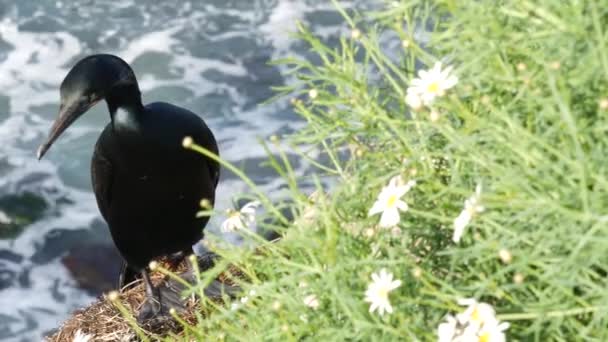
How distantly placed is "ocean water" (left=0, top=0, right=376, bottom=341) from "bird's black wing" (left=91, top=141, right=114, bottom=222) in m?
2.11

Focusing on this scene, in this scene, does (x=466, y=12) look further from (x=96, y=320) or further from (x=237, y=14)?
(x=237, y=14)

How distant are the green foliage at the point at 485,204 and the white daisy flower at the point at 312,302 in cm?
1

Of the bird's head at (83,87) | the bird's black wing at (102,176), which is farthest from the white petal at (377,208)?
the bird's black wing at (102,176)

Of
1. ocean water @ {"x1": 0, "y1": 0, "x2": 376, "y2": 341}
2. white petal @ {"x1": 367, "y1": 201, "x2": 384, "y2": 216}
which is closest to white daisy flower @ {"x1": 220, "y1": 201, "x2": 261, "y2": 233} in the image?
white petal @ {"x1": 367, "y1": 201, "x2": 384, "y2": 216}

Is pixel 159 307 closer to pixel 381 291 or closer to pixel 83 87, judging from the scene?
pixel 83 87

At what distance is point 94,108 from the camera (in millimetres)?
9453

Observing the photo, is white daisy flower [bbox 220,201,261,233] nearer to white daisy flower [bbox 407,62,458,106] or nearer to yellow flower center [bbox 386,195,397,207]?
yellow flower center [bbox 386,195,397,207]

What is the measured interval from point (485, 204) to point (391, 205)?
0.79 ft

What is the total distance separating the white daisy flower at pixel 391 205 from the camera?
195 centimetres

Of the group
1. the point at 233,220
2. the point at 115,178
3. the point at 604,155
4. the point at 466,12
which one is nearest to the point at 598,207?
the point at 604,155

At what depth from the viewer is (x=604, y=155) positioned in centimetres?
174

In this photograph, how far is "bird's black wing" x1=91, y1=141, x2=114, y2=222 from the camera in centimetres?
481

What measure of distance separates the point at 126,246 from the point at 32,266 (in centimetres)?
279

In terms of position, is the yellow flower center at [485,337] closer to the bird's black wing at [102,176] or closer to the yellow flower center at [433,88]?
the yellow flower center at [433,88]
